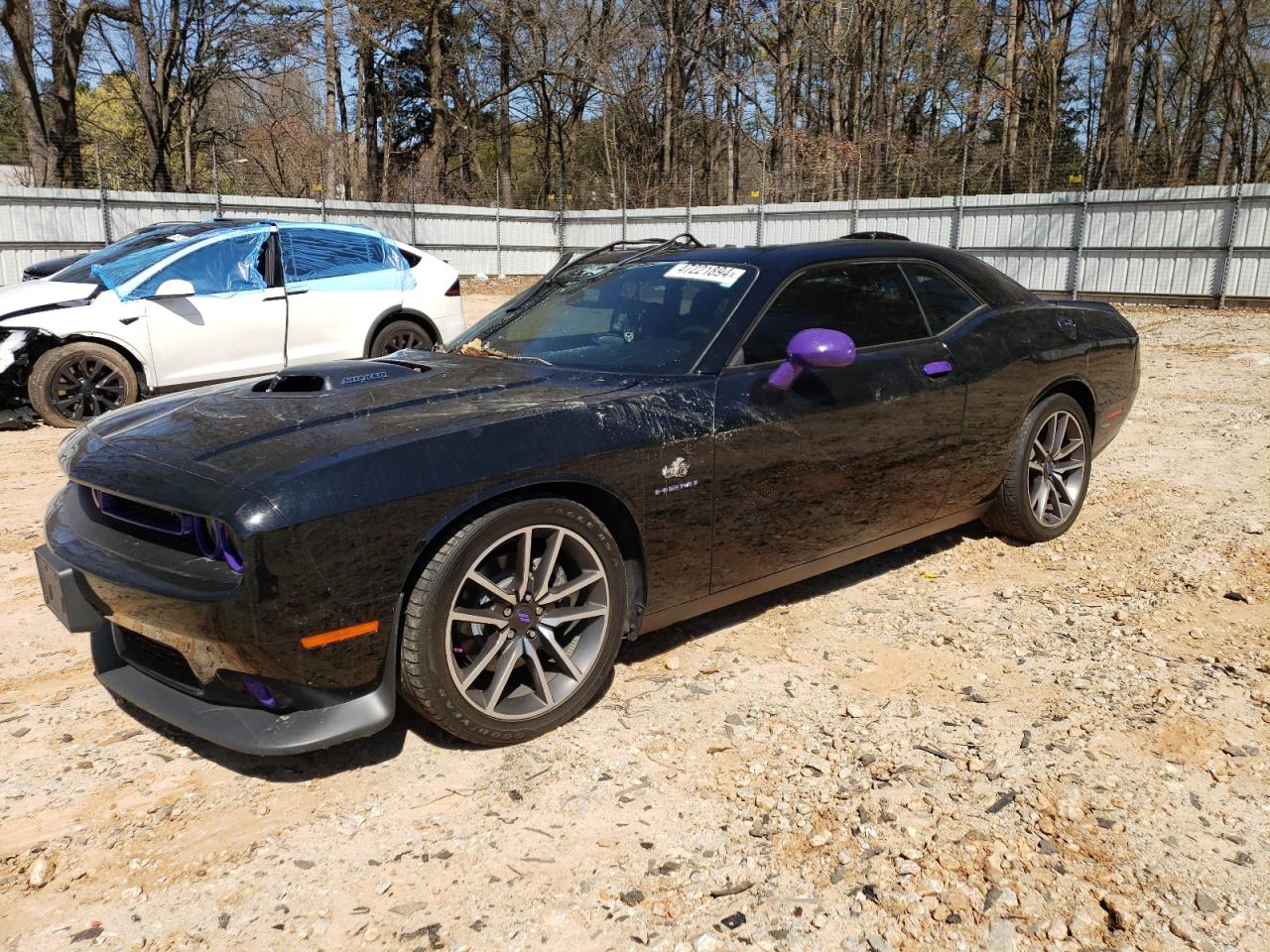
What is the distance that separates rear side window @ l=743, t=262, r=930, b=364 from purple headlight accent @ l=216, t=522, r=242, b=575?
1831 millimetres

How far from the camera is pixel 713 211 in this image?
23.7m

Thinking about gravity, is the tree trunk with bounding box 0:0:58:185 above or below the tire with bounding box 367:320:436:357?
above

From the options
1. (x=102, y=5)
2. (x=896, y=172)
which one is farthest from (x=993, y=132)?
(x=102, y=5)

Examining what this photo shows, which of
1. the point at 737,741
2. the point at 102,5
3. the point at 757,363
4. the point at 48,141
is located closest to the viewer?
the point at 737,741

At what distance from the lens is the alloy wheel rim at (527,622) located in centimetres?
279

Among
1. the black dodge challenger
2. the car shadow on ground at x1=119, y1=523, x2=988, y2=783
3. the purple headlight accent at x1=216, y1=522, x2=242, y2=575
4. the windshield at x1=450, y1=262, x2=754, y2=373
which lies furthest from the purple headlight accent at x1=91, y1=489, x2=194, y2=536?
the windshield at x1=450, y1=262, x2=754, y2=373

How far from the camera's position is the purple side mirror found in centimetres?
336

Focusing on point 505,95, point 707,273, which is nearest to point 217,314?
point 707,273

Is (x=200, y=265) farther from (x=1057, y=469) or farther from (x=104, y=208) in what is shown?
(x=104, y=208)

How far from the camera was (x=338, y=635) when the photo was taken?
2.49 metres

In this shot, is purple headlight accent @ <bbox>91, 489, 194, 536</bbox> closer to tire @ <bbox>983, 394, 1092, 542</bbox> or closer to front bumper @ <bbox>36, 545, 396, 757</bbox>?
front bumper @ <bbox>36, 545, 396, 757</bbox>

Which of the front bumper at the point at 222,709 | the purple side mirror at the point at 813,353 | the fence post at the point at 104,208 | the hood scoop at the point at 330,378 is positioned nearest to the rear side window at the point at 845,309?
the purple side mirror at the point at 813,353

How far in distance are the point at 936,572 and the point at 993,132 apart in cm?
3355

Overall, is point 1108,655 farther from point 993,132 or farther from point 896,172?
point 993,132
